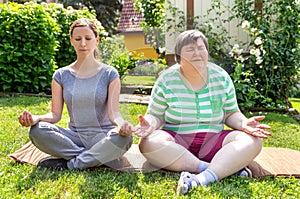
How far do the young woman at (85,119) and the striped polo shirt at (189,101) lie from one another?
0.27m

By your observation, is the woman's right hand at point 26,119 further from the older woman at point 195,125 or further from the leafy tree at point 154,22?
the leafy tree at point 154,22

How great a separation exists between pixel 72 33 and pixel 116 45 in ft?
1.34

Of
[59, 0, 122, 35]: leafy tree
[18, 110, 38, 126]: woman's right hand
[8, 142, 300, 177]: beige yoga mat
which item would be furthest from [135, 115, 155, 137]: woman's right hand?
[59, 0, 122, 35]: leafy tree

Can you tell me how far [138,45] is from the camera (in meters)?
2.11

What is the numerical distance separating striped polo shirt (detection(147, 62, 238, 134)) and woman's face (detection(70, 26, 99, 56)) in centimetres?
50

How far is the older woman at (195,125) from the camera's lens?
7.10 feet

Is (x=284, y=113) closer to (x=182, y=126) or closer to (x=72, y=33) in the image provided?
(x=182, y=126)

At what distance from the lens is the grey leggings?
2.29 m

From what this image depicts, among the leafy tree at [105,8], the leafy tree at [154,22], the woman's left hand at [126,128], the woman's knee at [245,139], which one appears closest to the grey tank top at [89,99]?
the woman's left hand at [126,128]

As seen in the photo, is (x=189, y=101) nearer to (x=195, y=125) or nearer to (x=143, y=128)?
(x=195, y=125)

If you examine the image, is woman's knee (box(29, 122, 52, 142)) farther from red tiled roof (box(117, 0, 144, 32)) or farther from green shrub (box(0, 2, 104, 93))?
green shrub (box(0, 2, 104, 93))

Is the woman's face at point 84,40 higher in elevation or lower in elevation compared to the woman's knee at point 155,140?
higher

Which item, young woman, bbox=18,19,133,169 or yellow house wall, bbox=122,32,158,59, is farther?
young woman, bbox=18,19,133,169

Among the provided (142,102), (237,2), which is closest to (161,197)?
(142,102)
